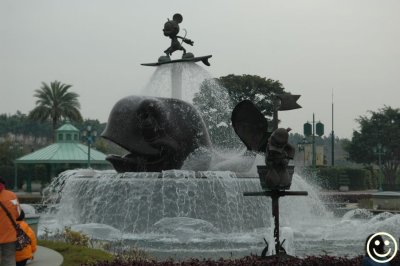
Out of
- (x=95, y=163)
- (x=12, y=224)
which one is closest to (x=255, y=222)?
(x=12, y=224)

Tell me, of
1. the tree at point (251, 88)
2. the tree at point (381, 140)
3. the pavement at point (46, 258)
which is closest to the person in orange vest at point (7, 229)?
the pavement at point (46, 258)

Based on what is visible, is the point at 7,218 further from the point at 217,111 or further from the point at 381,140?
the point at 381,140

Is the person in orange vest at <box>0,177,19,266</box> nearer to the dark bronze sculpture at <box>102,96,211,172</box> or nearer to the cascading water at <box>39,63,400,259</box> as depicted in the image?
the cascading water at <box>39,63,400,259</box>

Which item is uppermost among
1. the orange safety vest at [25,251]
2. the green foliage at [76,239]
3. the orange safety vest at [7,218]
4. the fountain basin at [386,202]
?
the orange safety vest at [7,218]

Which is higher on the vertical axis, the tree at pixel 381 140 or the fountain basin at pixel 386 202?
the tree at pixel 381 140

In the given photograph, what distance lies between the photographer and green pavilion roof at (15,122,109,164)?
51.1m

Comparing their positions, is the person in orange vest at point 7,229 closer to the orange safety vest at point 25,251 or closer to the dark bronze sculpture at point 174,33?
the orange safety vest at point 25,251

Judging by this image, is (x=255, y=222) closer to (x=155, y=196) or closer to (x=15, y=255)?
(x=155, y=196)

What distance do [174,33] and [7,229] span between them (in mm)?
14885

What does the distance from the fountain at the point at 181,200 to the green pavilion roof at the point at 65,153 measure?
29611 millimetres

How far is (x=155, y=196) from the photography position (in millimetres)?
17141

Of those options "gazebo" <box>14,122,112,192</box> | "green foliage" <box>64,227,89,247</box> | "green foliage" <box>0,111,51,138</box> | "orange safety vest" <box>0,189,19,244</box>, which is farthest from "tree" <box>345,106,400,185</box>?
"green foliage" <box>0,111,51,138</box>

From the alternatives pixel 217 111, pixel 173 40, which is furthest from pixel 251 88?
pixel 173 40

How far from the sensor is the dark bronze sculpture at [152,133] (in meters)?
19.3
